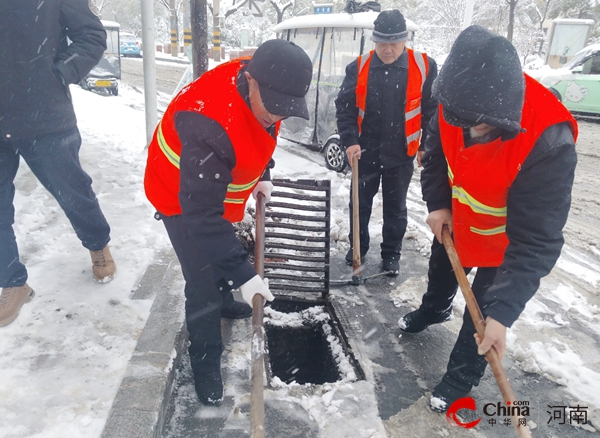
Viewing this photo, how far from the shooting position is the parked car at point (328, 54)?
20.2ft

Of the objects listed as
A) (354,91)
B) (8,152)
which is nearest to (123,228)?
(8,152)

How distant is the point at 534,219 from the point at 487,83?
59 cm

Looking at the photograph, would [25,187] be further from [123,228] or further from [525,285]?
[525,285]

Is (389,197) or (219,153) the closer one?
(219,153)

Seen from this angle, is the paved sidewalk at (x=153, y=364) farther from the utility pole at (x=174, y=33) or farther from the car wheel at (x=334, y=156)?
the utility pole at (x=174, y=33)

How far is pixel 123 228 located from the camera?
11.9 ft

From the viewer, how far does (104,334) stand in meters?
2.41

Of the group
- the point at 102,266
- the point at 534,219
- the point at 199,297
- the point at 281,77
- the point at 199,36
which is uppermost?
the point at 281,77

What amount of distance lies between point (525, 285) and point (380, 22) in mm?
2202

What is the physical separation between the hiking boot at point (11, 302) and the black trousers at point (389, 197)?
2.45m

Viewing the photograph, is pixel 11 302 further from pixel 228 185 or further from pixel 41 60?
pixel 228 185

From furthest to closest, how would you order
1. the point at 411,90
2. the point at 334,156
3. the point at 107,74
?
the point at 107,74
the point at 334,156
the point at 411,90

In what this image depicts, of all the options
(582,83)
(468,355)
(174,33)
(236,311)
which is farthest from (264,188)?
(174,33)

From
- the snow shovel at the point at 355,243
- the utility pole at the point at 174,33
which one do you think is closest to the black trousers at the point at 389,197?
the snow shovel at the point at 355,243
